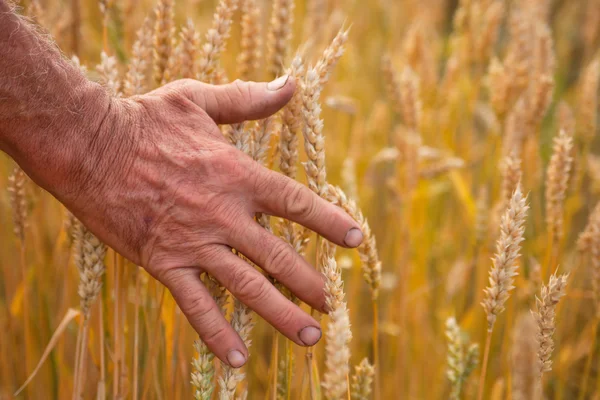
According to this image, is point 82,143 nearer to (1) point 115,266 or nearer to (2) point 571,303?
(1) point 115,266

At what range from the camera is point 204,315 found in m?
0.96

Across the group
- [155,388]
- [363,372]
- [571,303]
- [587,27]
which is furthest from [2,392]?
[587,27]

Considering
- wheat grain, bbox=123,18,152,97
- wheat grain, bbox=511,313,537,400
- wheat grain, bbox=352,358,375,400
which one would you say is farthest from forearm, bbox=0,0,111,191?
wheat grain, bbox=511,313,537,400

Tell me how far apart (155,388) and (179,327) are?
0.15m

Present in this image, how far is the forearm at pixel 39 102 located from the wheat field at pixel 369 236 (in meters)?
0.15

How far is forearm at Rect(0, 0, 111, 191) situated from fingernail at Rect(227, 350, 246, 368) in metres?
0.47

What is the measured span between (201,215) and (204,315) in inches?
Result: 7.3

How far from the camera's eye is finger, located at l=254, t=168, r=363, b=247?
97 centimetres

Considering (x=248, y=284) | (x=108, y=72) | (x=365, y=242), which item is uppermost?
(x=108, y=72)

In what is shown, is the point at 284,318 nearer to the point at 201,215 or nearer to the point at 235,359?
the point at 235,359

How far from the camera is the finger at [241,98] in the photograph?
3.32 ft

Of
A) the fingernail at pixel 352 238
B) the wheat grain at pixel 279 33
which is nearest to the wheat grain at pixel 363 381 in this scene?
the fingernail at pixel 352 238

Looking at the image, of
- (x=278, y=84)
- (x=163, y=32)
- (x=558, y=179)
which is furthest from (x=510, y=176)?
(x=163, y=32)

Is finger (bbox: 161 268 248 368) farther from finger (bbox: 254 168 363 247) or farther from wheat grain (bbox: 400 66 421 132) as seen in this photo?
wheat grain (bbox: 400 66 421 132)
